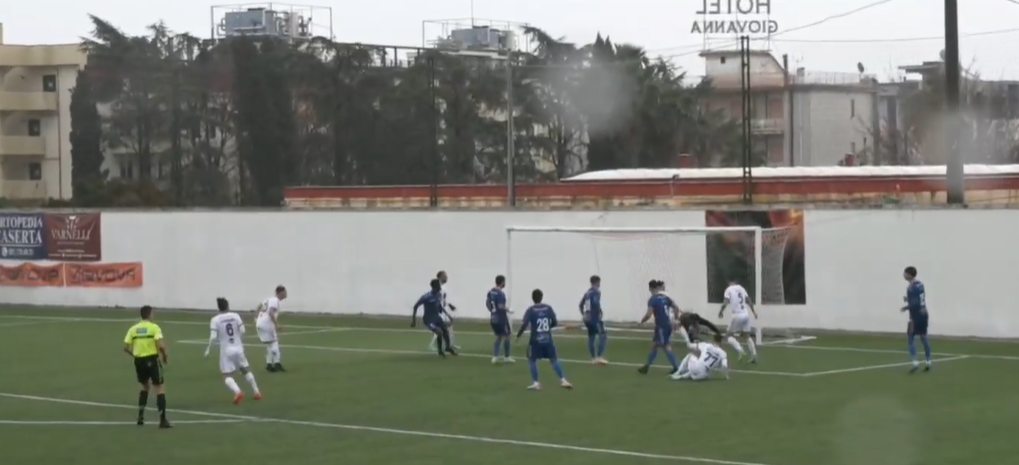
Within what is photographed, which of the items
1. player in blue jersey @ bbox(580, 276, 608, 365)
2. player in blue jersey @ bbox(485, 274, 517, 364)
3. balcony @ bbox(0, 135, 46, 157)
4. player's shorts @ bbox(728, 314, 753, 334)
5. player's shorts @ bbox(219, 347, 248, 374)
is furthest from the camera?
balcony @ bbox(0, 135, 46, 157)

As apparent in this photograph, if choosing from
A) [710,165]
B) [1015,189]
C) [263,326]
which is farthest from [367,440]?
[710,165]

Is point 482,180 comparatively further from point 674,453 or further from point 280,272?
point 674,453

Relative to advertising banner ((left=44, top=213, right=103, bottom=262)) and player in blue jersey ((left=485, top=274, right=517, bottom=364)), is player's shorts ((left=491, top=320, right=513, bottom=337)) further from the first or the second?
advertising banner ((left=44, top=213, right=103, bottom=262))

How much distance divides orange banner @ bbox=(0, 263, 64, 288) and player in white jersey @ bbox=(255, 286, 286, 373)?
85.7ft

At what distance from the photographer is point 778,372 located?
28.3 meters

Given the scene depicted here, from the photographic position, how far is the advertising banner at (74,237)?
175 ft

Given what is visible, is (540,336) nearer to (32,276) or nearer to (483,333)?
(483,333)

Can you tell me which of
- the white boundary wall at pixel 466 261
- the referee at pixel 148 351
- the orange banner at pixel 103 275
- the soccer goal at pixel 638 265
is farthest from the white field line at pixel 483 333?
the referee at pixel 148 351

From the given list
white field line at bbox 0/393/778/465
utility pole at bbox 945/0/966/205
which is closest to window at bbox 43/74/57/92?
utility pole at bbox 945/0/966/205

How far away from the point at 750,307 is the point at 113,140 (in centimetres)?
5886

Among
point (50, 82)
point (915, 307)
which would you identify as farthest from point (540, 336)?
point (50, 82)

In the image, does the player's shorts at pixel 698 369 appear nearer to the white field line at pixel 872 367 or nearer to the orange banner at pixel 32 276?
the white field line at pixel 872 367

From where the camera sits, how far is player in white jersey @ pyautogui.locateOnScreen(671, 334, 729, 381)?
1055 inches

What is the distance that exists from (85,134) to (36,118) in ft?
18.7
